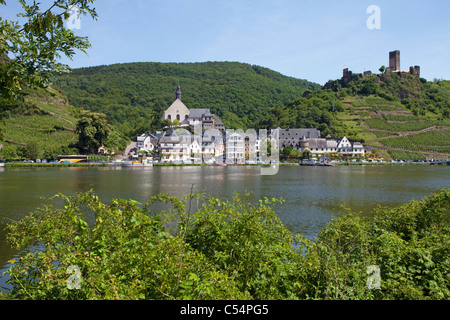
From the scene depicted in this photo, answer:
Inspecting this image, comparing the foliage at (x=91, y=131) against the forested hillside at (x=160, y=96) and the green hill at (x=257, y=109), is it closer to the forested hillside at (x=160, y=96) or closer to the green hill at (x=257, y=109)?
the green hill at (x=257, y=109)

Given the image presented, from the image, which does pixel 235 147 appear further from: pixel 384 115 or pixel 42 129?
pixel 384 115

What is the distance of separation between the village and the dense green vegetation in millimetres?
86427

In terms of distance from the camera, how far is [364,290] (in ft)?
19.4

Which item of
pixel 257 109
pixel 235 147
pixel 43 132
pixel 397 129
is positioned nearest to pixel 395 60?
pixel 397 129

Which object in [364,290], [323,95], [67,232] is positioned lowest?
[364,290]

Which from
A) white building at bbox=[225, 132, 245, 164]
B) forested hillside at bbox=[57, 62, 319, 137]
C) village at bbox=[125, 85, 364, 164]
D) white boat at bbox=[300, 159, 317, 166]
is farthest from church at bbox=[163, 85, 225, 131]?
white boat at bbox=[300, 159, 317, 166]

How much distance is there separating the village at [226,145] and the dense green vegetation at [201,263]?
3403 inches

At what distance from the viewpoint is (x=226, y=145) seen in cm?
10806

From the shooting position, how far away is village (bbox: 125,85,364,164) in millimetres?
99062

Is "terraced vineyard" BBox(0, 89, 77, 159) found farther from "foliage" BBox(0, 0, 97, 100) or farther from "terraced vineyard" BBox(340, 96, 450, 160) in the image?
"terraced vineyard" BBox(340, 96, 450, 160)

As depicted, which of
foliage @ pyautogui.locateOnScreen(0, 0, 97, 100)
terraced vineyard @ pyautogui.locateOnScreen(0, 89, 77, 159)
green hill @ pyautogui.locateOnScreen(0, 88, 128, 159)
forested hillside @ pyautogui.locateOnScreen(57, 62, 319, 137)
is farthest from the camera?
forested hillside @ pyautogui.locateOnScreen(57, 62, 319, 137)
